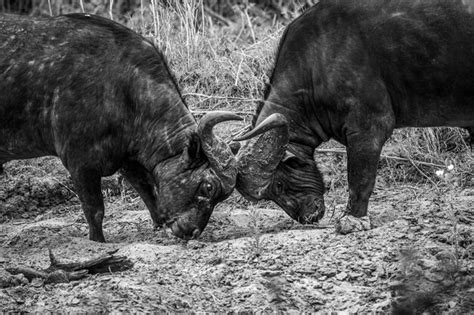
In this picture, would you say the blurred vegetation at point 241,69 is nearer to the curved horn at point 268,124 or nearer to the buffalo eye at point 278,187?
the curved horn at point 268,124

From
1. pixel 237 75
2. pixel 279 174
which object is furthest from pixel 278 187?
pixel 237 75

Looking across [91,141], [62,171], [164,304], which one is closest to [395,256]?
[164,304]

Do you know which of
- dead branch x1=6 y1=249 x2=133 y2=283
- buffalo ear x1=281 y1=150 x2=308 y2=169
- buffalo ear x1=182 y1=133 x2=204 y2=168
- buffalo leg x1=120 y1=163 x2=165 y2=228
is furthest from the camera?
buffalo leg x1=120 y1=163 x2=165 y2=228

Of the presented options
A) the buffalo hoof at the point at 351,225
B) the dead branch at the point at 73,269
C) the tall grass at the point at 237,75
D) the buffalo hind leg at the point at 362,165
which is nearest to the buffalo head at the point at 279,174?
the buffalo hind leg at the point at 362,165

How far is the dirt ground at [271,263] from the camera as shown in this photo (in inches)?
254

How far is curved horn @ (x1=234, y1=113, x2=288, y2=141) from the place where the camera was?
871 cm

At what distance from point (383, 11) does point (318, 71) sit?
744 millimetres

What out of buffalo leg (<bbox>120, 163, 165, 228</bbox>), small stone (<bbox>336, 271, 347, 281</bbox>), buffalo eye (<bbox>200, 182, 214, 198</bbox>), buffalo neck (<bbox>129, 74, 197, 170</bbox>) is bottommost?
buffalo leg (<bbox>120, 163, 165, 228</bbox>)

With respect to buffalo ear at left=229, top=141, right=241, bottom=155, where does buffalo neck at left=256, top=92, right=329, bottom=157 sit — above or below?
above

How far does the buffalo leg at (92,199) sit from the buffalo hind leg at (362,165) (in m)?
2.19

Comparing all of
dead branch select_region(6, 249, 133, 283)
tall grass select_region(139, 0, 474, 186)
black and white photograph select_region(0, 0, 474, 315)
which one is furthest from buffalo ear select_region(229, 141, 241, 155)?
dead branch select_region(6, 249, 133, 283)

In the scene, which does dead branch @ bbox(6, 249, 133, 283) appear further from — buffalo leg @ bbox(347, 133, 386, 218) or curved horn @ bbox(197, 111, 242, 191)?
buffalo leg @ bbox(347, 133, 386, 218)

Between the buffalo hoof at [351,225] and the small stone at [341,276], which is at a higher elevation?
the small stone at [341,276]

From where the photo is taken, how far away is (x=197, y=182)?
28.8ft
